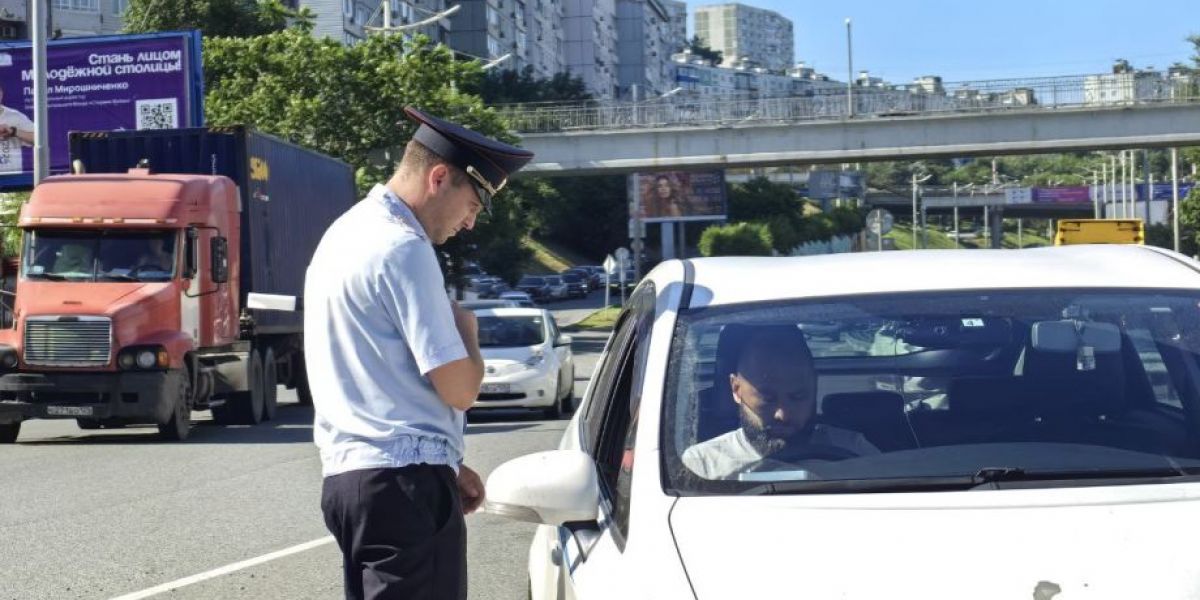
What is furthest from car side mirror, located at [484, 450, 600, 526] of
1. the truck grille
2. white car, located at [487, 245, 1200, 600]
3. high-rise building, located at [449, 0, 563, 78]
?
high-rise building, located at [449, 0, 563, 78]

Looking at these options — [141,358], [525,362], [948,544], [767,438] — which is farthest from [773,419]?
[525,362]

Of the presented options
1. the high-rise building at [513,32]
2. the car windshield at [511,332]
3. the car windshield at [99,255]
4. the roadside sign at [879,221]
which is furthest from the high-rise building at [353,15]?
the car windshield at [99,255]

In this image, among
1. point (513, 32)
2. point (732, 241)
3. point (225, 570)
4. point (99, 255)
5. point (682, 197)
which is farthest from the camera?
point (513, 32)

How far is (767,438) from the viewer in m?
4.00

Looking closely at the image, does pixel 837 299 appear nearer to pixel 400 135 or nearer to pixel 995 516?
pixel 995 516

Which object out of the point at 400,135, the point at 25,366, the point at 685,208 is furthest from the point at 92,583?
the point at 685,208

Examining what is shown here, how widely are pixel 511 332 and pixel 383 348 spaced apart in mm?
17676

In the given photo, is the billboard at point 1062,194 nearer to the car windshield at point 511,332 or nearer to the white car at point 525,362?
the white car at point 525,362

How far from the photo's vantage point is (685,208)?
86875mm

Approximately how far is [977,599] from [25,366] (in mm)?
16452

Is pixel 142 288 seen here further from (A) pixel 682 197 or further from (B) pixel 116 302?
(A) pixel 682 197

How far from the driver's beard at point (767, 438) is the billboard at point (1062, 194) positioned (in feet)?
418

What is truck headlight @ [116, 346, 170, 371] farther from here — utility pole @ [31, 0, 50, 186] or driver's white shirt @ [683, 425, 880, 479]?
driver's white shirt @ [683, 425, 880, 479]

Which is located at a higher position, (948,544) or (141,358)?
(948,544)
